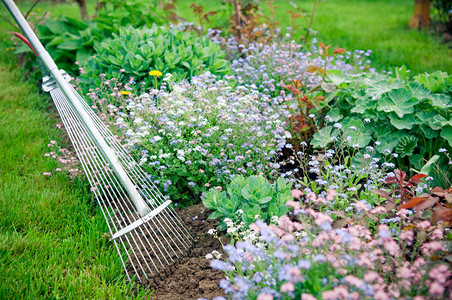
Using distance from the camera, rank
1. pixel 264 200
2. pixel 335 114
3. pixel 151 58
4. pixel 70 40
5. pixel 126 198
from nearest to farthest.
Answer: pixel 264 200 → pixel 126 198 → pixel 335 114 → pixel 151 58 → pixel 70 40

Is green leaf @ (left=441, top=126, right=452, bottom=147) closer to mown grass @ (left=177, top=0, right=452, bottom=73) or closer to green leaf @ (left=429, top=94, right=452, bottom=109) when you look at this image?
green leaf @ (left=429, top=94, right=452, bottom=109)

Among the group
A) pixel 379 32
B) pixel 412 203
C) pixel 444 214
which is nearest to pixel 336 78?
pixel 412 203

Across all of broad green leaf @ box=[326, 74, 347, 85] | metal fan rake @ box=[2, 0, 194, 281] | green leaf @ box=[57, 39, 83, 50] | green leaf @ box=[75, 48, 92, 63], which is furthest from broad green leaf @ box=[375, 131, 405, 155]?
green leaf @ box=[57, 39, 83, 50]

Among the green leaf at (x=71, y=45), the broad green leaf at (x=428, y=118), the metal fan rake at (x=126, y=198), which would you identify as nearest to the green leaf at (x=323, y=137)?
the broad green leaf at (x=428, y=118)

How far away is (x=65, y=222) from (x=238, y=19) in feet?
11.5

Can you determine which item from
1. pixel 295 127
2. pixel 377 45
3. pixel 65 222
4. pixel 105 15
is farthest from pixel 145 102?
pixel 377 45

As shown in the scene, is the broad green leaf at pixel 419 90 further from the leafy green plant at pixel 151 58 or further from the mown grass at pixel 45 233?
the mown grass at pixel 45 233

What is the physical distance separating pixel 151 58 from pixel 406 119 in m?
2.39

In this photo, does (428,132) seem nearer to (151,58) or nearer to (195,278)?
(195,278)

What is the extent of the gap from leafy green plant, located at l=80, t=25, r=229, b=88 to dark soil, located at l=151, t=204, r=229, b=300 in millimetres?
1730

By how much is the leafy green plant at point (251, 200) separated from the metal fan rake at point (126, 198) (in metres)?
0.29

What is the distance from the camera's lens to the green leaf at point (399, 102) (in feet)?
9.22

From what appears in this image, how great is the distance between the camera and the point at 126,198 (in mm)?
2898

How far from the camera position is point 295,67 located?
413cm
